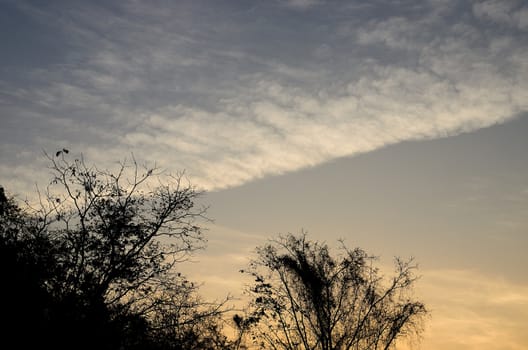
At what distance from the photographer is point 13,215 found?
17.9 meters

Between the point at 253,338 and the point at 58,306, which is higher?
the point at 253,338

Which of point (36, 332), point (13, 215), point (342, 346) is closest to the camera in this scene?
point (36, 332)

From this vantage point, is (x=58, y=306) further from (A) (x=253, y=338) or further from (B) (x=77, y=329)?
(A) (x=253, y=338)

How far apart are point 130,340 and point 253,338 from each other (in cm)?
1576

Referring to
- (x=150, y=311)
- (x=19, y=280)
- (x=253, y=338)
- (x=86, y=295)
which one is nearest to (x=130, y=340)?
(x=150, y=311)

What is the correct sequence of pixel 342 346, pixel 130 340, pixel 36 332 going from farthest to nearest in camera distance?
pixel 342 346 < pixel 130 340 < pixel 36 332

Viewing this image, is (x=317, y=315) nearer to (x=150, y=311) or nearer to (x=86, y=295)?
(x=150, y=311)

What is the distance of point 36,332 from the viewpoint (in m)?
13.0

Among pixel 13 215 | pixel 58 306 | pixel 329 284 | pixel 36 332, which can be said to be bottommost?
pixel 36 332

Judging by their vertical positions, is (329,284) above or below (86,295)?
above

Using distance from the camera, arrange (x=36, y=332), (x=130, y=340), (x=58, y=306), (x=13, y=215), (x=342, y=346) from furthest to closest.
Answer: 1. (x=342, y=346)
2. (x=13, y=215)
3. (x=130, y=340)
4. (x=58, y=306)
5. (x=36, y=332)

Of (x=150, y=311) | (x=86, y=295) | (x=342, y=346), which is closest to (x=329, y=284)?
(x=342, y=346)

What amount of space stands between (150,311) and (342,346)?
1699 cm

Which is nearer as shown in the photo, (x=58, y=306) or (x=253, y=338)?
(x=58, y=306)
